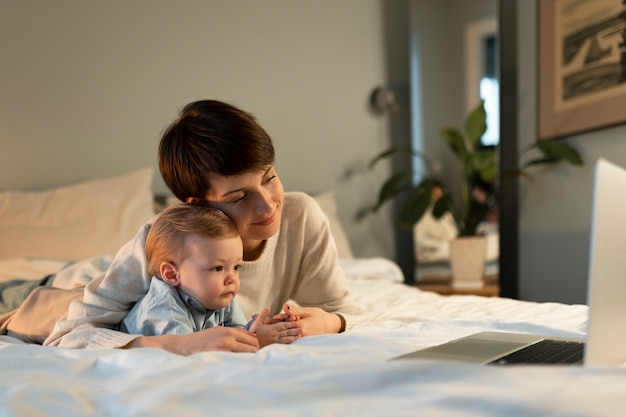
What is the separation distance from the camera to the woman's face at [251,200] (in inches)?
52.6

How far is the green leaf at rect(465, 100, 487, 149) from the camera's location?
3.16 metres

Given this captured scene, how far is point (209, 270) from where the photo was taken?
1247mm

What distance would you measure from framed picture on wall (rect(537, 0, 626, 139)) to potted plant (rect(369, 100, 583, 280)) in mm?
197

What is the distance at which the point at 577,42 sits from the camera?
2.91 metres

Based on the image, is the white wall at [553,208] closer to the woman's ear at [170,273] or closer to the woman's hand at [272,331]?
the woman's hand at [272,331]

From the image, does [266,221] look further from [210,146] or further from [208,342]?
[208,342]

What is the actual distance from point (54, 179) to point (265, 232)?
4.80 ft

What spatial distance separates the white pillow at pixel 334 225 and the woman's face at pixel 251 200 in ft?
4.21

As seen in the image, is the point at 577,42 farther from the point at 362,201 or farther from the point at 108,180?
the point at 108,180

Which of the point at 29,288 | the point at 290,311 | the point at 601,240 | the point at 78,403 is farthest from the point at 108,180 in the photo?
the point at 601,240

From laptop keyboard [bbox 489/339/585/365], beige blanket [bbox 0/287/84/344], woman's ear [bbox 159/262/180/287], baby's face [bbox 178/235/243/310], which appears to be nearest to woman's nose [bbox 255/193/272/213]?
baby's face [bbox 178/235/243/310]

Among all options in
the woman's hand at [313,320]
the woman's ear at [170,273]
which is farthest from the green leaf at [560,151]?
the woman's ear at [170,273]

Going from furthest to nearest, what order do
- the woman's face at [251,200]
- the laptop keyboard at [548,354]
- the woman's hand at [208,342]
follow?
the woman's face at [251,200] → the woman's hand at [208,342] → the laptop keyboard at [548,354]

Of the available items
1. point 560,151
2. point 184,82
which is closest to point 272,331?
point 184,82
